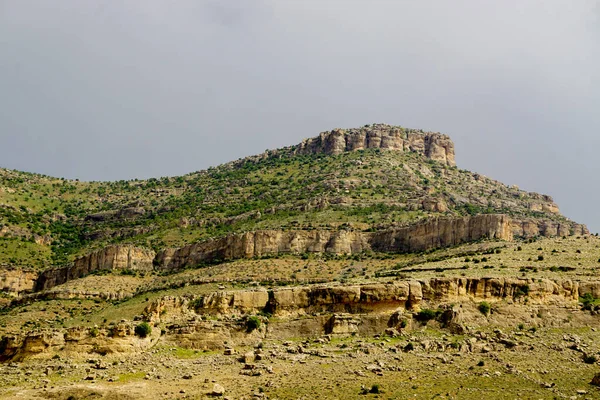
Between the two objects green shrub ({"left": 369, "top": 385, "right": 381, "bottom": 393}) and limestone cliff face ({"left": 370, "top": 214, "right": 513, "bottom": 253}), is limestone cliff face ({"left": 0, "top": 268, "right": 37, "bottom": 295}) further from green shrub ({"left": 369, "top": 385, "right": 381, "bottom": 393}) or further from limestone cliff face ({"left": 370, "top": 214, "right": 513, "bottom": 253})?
green shrub ({"left": 369, "top": 385, "right": 381, "bottom": 393})

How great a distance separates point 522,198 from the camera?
131m

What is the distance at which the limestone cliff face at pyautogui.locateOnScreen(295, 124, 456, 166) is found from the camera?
144625mm

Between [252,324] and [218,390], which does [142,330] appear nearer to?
[252,324]

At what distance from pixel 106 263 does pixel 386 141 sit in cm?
5959

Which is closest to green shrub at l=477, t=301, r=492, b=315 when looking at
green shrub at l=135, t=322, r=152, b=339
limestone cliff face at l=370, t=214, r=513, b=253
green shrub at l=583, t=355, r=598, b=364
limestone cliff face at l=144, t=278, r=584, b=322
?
limestone cliff face at l=144, t=278, r=584, b=322

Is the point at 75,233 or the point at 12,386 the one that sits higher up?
the point at 75,233

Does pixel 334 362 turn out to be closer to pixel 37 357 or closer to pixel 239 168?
pixel 37 357

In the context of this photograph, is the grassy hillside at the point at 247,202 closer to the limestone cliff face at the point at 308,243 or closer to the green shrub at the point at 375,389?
the limestone cliff face at the point at 308,243

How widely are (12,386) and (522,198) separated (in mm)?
99333

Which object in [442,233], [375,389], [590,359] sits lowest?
[375,389]

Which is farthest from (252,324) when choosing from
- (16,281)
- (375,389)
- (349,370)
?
(16,281)

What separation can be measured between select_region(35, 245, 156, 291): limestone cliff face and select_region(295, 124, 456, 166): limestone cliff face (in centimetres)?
4951

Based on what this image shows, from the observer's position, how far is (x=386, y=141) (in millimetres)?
144250

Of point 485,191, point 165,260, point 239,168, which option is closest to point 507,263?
point 165,260
